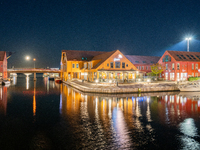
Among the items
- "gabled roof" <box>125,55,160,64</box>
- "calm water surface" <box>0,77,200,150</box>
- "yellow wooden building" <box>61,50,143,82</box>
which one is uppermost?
"gabled roof" <box>125,55,160,64</box>

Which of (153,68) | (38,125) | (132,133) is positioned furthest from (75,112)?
(153,68)

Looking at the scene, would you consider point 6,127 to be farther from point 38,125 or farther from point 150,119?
point 150,119

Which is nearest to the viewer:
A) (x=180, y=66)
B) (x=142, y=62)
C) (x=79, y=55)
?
(x=180, y=66)

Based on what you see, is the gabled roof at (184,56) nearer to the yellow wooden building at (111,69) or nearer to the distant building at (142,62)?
the distant building at (142,62)

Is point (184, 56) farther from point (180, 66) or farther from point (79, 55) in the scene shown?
point (79, 55)

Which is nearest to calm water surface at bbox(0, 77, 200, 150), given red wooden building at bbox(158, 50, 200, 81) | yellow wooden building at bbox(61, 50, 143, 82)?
yellow wooden building at bbox(61, 50, 143, 82)

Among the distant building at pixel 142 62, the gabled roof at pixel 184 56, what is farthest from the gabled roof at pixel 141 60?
the gabled roof at pixel 184 56

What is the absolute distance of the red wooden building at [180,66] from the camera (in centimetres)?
4838

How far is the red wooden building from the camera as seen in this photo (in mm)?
48375

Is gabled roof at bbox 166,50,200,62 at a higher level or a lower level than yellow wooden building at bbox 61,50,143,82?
higher

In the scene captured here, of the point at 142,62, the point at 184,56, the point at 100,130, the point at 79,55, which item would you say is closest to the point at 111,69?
the point at 79,55

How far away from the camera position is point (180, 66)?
48500mm

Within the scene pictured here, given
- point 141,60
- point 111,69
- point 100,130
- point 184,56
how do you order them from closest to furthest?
point 100,130, point 111,69, point 184,56, point 141,60

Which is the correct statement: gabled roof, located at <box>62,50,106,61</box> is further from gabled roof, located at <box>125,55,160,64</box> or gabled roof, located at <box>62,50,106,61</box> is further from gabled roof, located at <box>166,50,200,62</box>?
gabled roof, located at <box>166,50,200,62</box>
